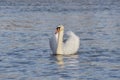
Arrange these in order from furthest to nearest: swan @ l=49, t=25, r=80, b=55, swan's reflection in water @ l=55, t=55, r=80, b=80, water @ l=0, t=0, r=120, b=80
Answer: swan @ l=49, t=25, r=80, b=55
water @ l=0, t=0, r=120, b=80
swan's reflection in water @ l=55, t=55, r=80, b=80

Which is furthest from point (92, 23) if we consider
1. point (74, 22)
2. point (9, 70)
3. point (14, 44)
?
point (9, 70)

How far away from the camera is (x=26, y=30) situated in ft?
101

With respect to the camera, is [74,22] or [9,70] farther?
[74,22]

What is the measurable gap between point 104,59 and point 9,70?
3.44m

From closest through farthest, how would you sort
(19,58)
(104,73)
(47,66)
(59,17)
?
1. (104,73)
2. (47,66)
3. (19,58)
4. (59,17)

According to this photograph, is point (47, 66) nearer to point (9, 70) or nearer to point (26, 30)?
point (9, 70)

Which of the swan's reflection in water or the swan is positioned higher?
the swan

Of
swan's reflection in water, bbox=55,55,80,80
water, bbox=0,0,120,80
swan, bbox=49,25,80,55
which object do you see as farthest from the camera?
swan, bbox=49,25,80,55

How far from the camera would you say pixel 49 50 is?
78.5ft

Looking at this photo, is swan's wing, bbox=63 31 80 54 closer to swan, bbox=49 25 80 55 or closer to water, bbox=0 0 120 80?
swan, bbox=49 25 80 55

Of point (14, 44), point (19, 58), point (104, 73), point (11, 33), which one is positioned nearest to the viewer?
point (104, 73)

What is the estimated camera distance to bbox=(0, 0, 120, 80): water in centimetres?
1878

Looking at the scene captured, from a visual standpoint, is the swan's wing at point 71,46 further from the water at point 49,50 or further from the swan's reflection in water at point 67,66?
the swan's reflection in water at point 67,66

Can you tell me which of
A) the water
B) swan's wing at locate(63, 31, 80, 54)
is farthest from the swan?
the water
